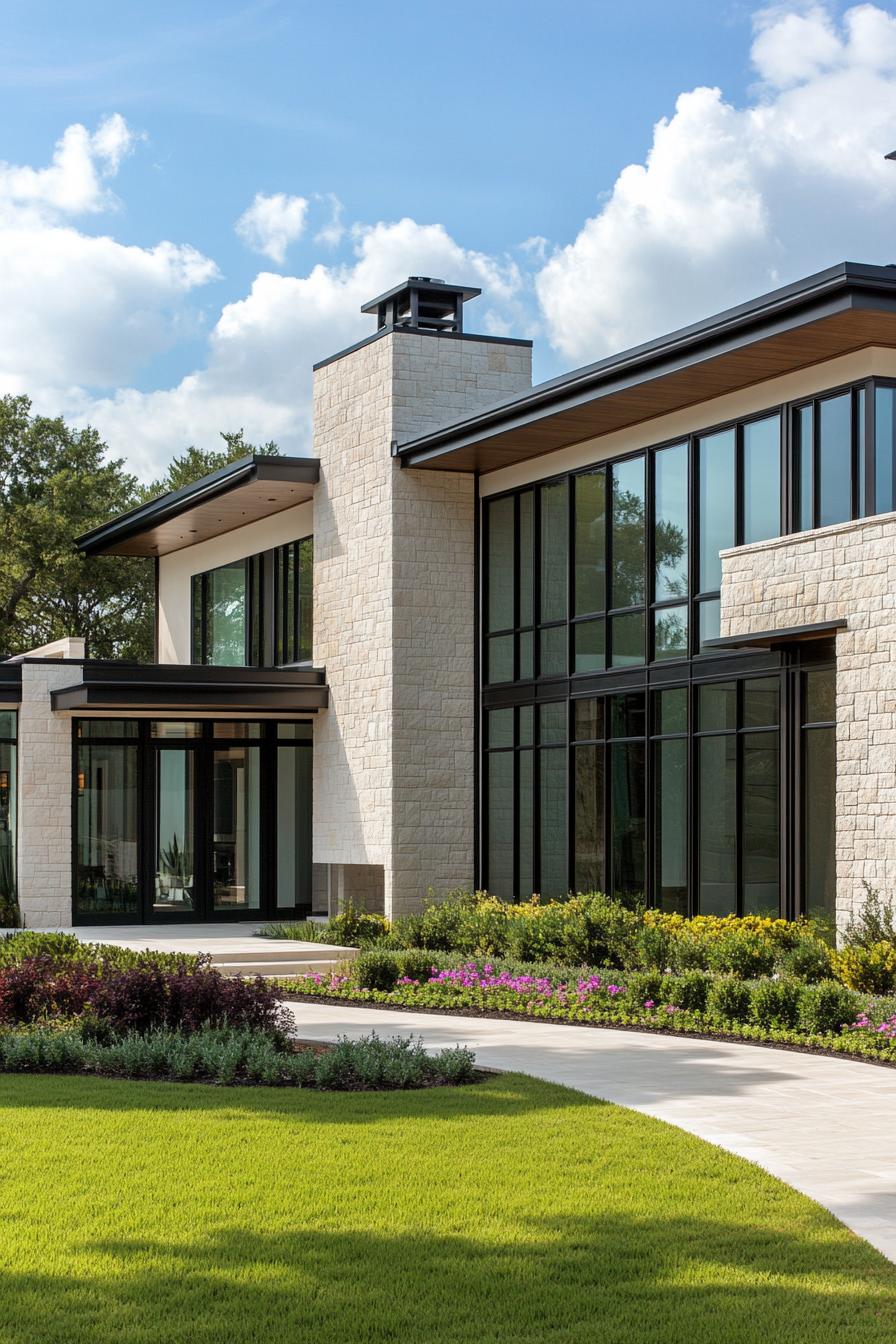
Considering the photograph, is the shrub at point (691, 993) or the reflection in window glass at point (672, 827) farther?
the reflection in window glass at point (672, 827)

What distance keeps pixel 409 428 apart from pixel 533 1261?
1772cm

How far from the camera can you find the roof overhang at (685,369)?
15.2m

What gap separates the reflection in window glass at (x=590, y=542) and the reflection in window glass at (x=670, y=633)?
1.34 m

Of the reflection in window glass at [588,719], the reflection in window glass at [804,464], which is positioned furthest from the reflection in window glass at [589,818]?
the reflection in window glass at [804,464]

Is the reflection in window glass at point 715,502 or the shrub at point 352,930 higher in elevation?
the reflection in window glass at point 715,502

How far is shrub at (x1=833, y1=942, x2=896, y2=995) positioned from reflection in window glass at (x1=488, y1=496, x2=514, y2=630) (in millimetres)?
9928

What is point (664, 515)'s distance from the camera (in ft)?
64.5

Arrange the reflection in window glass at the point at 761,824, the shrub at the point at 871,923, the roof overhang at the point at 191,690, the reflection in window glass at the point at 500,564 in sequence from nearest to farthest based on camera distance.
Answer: the shrub at the point at 871,923 < the reflection in window glass at the point at 761,824 < the reflection in window glass at the point at 500,564 < the roof overhang at the point at 191,690

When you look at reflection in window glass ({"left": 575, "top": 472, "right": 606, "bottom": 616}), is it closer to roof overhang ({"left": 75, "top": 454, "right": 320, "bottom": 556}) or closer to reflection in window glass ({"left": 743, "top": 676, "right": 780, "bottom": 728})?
reflection in window glass ({"left": 743, "top": 676, "right": 780, "bottom": 728})

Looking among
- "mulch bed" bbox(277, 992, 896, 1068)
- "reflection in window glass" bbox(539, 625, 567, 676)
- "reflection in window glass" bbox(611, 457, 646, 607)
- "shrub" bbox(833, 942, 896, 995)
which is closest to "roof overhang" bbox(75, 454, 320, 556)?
"reflection in window glass" bbox(539, 625, 567, 676)

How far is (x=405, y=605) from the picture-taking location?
22.9m

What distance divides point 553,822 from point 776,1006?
9078 mm

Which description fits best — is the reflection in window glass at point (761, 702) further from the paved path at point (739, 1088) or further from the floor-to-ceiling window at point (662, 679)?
the paved path at point (739, 1088)

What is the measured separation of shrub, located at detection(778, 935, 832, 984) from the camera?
14.9m
